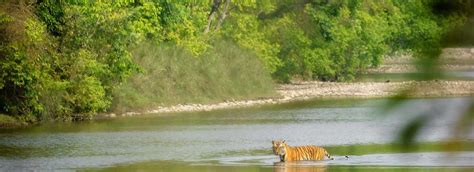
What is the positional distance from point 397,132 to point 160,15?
42.4 metres

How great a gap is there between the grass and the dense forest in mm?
44

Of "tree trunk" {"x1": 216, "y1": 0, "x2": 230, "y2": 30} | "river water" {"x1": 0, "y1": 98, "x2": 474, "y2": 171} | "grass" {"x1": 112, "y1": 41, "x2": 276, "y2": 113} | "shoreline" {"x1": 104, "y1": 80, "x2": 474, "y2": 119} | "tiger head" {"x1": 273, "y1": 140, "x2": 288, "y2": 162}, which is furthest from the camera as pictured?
"tree trunk" {"x1": 216, "y1": 0, "x2": 230, "y2": 30}

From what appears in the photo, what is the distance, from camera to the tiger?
25828 mm

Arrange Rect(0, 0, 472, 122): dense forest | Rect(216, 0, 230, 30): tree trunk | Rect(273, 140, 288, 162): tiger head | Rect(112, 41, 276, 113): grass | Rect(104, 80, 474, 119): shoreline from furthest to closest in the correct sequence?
Rect(216, 0, 230, 30): tree trunk
Rect(104, 80, 474, 119): shoreline
Rect(112, 41, 276, 113): grass
Rect(0, 0, 472, 122): dense forest
Rect(273, 140, 288, 162): tiger head

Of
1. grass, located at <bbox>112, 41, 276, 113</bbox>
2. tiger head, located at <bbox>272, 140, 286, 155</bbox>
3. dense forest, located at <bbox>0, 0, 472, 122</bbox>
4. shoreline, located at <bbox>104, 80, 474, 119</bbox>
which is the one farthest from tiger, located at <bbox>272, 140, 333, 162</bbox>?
grass, located at <bbox>112, 41, 276, 113</bbox>

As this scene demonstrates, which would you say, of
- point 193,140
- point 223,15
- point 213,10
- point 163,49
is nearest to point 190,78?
point 163,49

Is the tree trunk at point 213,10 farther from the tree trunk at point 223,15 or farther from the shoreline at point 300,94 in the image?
the shoreline at point 300,94

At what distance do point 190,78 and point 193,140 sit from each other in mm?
12084

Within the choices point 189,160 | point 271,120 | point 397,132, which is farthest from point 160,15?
point 397,132

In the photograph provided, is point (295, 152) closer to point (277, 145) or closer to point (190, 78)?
point (277, 145)

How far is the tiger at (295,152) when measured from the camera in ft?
84.7

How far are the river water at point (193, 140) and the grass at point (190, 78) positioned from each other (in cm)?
134

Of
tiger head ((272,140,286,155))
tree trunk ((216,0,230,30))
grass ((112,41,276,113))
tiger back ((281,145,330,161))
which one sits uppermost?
tree trunk ((216,0,230,30))

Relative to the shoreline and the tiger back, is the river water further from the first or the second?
the shoreline
